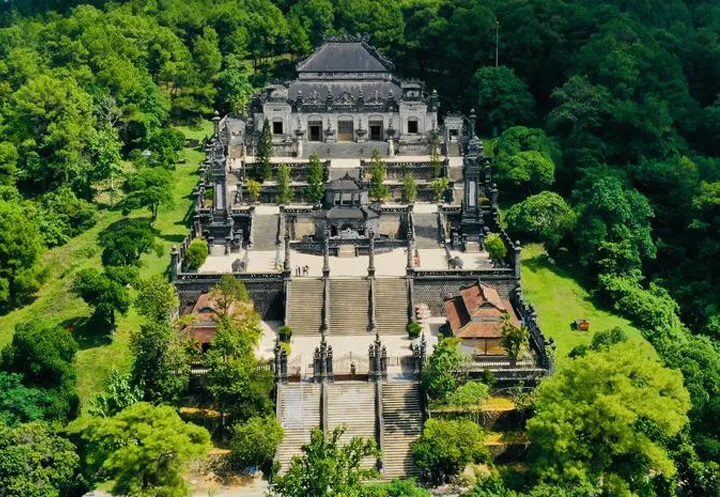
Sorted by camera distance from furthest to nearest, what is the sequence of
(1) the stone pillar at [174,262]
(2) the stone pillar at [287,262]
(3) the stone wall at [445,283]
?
1. (3) the stone wall at [445,283]
2. (2) the stone pillar at [287,262]
3. (1) the stone pillar at [174,262]

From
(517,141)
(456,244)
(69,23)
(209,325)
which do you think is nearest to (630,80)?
(517,141)

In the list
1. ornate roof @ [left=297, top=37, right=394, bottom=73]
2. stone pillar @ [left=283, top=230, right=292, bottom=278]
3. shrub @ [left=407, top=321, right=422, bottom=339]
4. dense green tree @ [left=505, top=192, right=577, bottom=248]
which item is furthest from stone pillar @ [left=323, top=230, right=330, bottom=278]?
ornate roof @ [left=297, top=37, right=394, bottom=73]

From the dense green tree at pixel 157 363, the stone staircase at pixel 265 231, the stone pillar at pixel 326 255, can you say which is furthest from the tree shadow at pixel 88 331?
the stone pillar at pixel 326 255

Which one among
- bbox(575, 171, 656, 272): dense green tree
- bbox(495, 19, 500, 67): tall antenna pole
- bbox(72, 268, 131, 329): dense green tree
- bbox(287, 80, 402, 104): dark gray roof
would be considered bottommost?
bbox(72, 268, 131, 329): dense green tree

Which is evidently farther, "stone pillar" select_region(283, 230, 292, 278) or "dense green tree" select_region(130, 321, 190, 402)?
"stone pillar" select_region(283, 230, 292, 278)

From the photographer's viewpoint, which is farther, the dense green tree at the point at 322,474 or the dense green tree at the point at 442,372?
the dense green tree at the point at 442,372

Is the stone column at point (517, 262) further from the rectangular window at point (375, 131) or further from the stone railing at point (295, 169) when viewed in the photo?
the rectangular window at point (375, 131)

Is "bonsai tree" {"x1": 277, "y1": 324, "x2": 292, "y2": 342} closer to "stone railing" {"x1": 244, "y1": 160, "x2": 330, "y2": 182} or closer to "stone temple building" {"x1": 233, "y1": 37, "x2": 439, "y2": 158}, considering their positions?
"stone railing" {"x1": 244, "y1": 160, "x2": 330, "y2": 182}
